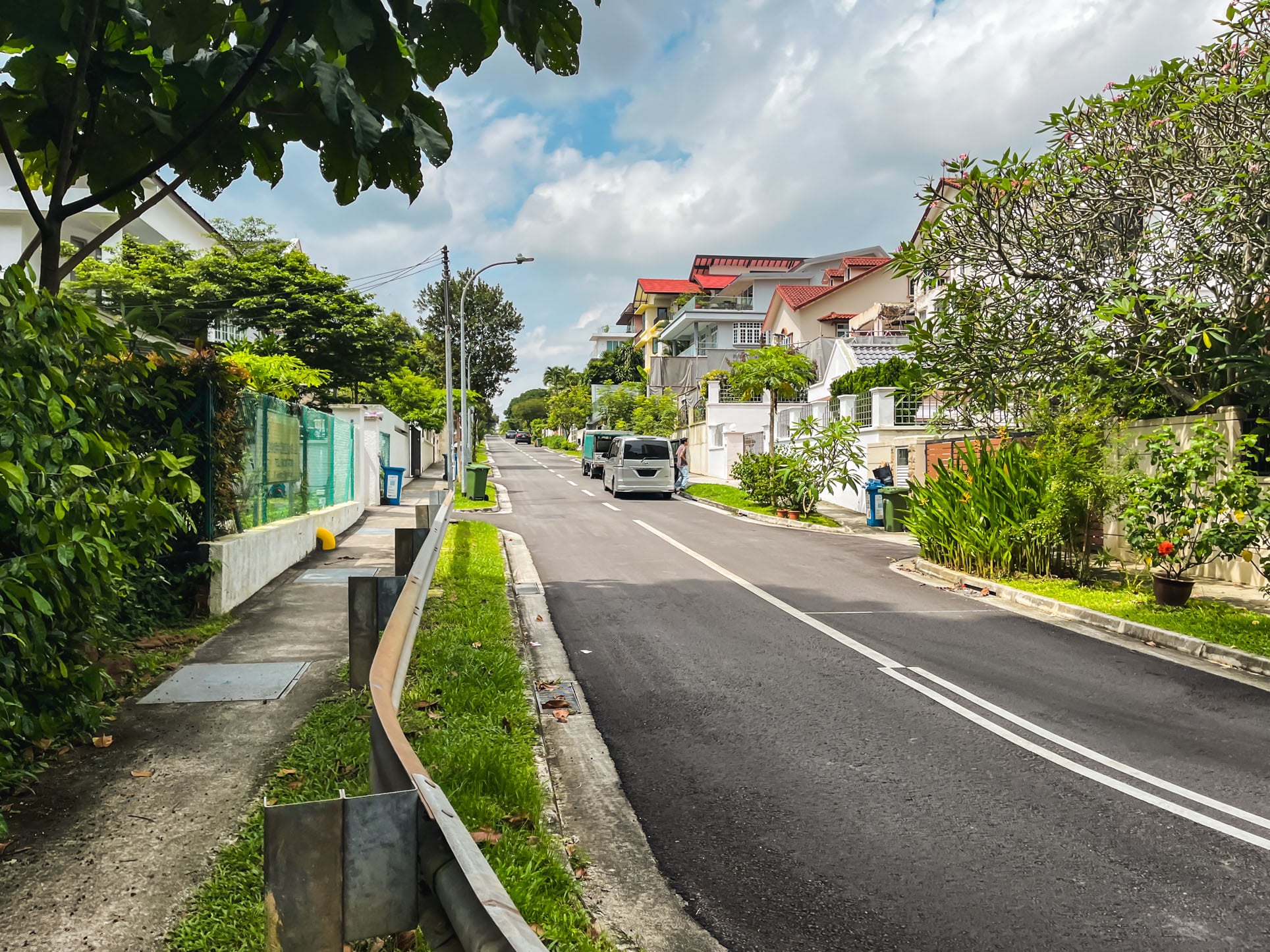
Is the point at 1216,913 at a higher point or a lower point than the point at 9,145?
lower

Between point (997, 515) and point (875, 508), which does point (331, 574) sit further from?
point (875, 508)

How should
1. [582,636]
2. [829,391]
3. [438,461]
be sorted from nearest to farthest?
[582,636] → [829,391] → [438,461]

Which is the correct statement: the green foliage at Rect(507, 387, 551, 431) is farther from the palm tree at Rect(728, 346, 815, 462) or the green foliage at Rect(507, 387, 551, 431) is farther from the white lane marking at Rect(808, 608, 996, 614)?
the white lane marking at Rect(808, 608, 996, 614)

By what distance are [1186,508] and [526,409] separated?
163 m

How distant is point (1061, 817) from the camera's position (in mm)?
4715

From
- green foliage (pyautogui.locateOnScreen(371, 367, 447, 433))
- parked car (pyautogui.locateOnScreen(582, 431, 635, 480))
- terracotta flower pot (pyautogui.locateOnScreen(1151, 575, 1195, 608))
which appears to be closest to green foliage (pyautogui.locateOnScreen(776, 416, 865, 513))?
terracotta flower pot (pyautogui.locateOnScreen(1151, 575, 1195, 608))

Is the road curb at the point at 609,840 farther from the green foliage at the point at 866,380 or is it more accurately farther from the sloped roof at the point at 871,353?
the sloped roof at the point at 871,353

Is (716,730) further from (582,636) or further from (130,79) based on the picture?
(130,79)

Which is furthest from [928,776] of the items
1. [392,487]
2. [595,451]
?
[595,451]

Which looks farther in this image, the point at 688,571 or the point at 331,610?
the point at 688,571

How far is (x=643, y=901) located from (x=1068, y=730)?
3718mm

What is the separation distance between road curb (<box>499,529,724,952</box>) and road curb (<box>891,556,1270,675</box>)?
19.3 ft

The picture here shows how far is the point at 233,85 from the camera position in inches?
175

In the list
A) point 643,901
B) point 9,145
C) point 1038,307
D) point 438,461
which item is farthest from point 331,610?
point 438,461
